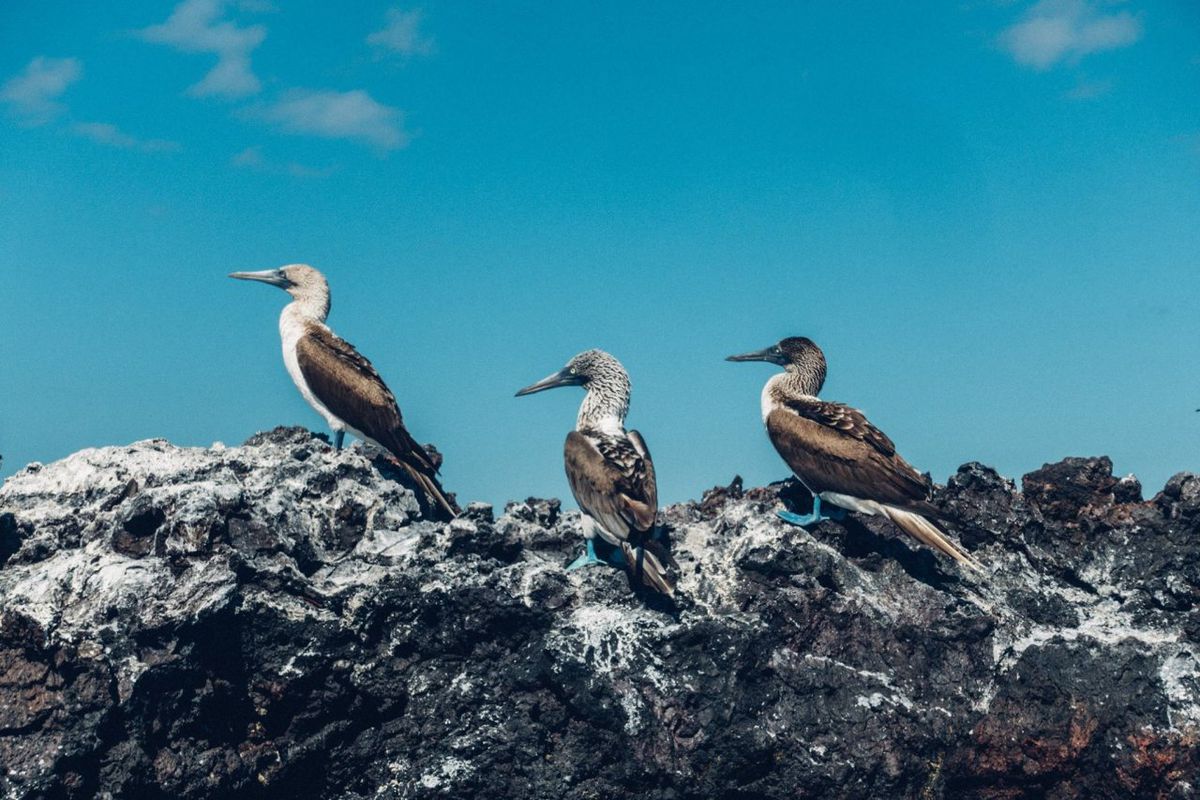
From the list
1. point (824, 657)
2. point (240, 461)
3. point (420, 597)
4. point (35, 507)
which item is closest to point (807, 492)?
point (824, 657)

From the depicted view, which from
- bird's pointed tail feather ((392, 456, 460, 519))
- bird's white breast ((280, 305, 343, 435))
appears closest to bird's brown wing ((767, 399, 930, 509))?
bird's pointed tail feather ((392, 456, 460, 519))

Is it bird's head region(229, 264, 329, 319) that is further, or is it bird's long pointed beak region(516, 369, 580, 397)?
bird's head region(229, 264, 329, 319)

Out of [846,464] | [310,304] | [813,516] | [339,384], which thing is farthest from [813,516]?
[310,304]

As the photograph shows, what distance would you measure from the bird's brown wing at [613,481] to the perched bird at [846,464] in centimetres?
117

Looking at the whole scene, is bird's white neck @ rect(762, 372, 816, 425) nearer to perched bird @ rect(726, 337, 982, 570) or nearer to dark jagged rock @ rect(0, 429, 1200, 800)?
perched bird @ rect(726, 337, 982, 570)

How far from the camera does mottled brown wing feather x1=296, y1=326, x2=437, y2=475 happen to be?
33.7 ft

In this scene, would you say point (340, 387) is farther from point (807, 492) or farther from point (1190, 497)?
point (1190, 497)

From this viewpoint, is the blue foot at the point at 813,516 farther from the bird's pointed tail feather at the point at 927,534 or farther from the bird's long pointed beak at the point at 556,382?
the bird's long pointed beak at the point at 556,382

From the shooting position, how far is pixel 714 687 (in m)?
7.56

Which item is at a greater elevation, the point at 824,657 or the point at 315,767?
the point at 824,657

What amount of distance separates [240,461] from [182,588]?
6.20 ft

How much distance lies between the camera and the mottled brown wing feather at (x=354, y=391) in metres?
10.3

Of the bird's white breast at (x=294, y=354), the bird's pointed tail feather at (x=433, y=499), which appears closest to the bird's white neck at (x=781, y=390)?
the bird's pointed tail feather at (x=433, y=499)

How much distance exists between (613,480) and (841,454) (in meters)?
1.80
